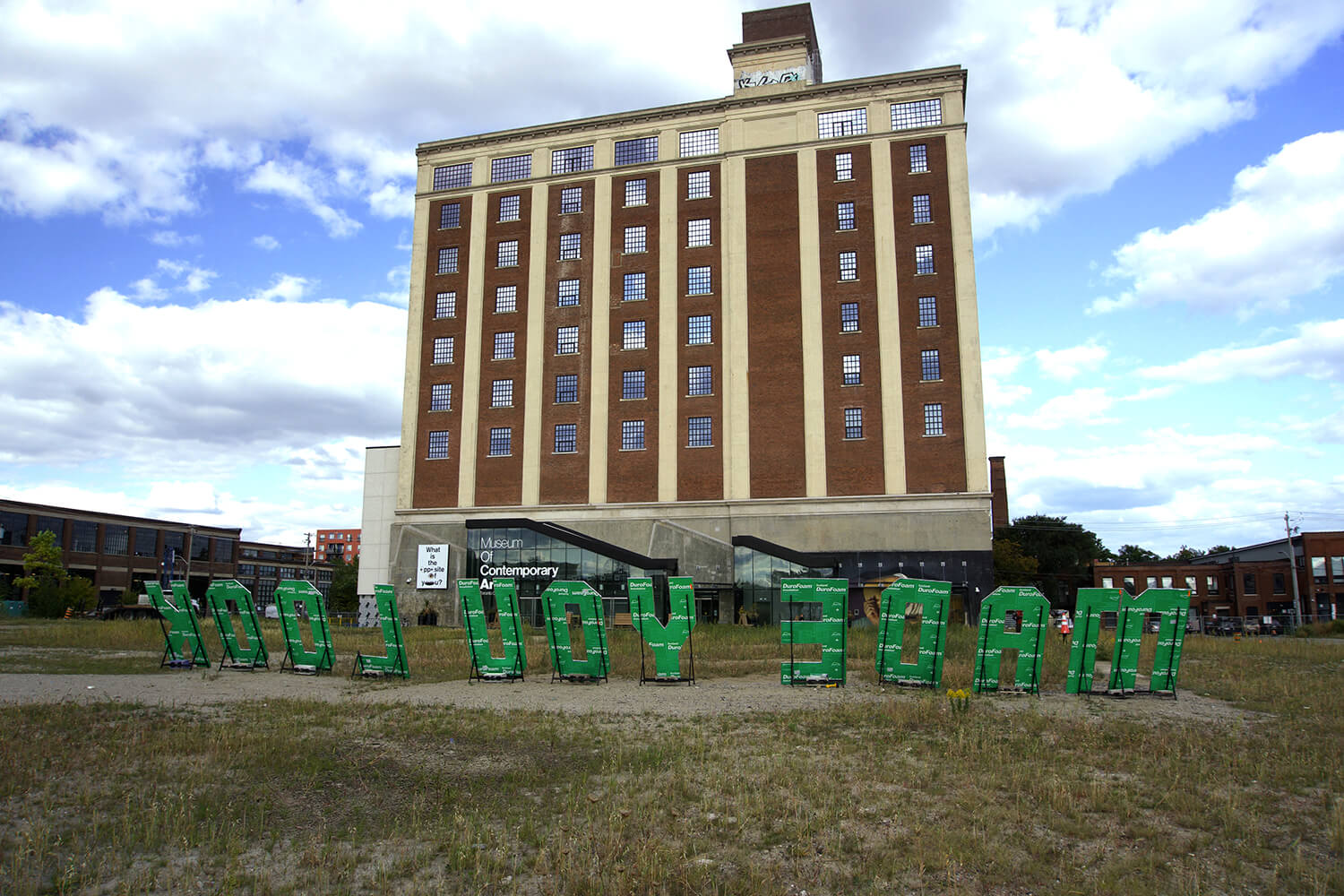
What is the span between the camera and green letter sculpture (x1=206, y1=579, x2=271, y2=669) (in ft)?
75.6

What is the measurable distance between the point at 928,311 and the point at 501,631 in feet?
126

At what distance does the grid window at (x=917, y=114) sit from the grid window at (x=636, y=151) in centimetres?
1563

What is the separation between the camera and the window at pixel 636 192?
5894cm

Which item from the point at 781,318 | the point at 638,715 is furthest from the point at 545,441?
the point at 638,715

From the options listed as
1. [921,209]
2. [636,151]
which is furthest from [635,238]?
[921,209]

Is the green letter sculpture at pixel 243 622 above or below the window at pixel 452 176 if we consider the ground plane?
below

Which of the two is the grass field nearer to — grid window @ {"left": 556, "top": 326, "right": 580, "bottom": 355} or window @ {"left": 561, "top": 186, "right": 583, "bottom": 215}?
grid window @ {"left": 556, "top": 326, "right": 580, "bottom": 355}

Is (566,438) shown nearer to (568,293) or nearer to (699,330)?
(568,293)

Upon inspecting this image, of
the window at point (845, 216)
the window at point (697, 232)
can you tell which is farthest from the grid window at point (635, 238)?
the window at point (845, 216)

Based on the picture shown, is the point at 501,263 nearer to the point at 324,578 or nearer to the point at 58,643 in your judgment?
the point at 58,643

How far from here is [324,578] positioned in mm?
158500

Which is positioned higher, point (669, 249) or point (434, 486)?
point (669, 249)

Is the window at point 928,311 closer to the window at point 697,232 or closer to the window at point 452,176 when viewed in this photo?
the window at point 697,232

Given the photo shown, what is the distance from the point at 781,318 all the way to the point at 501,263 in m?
19.9
